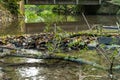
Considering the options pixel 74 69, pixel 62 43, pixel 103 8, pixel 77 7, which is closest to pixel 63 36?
→ pixel 62 43

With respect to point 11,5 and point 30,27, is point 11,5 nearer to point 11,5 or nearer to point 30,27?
point 11,5

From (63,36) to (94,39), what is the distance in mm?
980

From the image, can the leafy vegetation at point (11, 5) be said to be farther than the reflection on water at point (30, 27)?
Yes

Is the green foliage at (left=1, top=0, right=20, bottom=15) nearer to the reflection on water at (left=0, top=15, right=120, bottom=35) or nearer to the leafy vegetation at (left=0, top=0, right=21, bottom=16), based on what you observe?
the leafy vegetation at (left=0, top=0, right=21, bottom=16)

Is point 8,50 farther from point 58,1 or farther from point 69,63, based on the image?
point 58,1

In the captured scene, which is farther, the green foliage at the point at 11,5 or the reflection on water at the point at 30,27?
the green foliage at the point at 11,5

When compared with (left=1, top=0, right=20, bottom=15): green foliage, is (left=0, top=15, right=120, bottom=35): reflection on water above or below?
below

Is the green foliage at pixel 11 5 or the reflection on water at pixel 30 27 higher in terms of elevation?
the green foliage at pixel 11 5

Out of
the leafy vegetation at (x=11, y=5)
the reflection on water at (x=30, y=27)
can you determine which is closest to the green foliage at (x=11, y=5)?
the leafy vegetation at (x=11, y=5)

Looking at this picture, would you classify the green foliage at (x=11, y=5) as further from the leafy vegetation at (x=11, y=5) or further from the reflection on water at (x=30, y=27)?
the reflection on water at (x=30, y=27)

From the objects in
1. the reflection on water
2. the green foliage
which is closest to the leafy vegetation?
the green foliage

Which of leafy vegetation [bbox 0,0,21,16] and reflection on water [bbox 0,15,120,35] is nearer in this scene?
reflection on water [bbox 0,15,120,35]

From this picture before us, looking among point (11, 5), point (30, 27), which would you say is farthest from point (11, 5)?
point (30, 27)

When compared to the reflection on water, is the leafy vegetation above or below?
above
